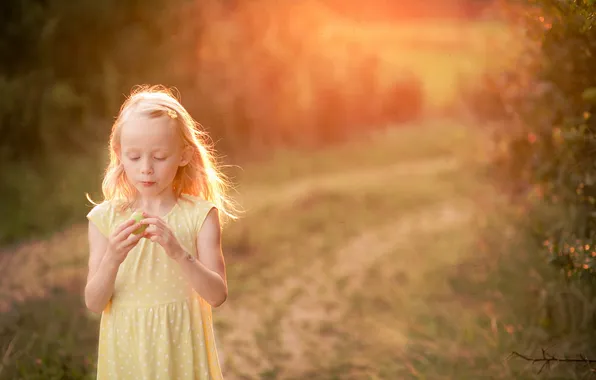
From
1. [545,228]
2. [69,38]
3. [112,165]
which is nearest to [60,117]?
[69,38]

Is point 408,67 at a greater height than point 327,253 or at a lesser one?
greater

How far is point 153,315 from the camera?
8.73ft

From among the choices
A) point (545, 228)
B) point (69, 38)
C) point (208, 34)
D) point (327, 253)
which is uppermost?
point (208, 34)

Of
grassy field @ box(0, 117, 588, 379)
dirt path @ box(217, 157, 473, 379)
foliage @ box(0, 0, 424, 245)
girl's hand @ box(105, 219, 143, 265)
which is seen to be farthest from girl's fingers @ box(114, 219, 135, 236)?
foliage @ box(0, 0, 424, 245)

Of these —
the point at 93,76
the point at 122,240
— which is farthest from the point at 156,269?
the point at 93,76

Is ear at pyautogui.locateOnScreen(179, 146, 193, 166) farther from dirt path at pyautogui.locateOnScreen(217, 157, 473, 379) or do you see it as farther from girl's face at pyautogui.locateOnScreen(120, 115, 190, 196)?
dirt path at pyautogui.locateOnScreen(217, 157, 473, 379)

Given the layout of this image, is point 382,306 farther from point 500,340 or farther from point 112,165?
point 112,165

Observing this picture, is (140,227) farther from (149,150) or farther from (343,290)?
(343,290)

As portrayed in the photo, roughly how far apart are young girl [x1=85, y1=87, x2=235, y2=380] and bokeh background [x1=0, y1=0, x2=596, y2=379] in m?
1.80

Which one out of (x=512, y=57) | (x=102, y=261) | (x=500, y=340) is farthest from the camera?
(x=512, y=57)

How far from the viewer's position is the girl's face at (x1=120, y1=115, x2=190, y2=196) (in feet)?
8.46

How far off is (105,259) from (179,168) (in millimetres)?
498

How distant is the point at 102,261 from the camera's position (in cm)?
255

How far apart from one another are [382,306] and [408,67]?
10632mm
